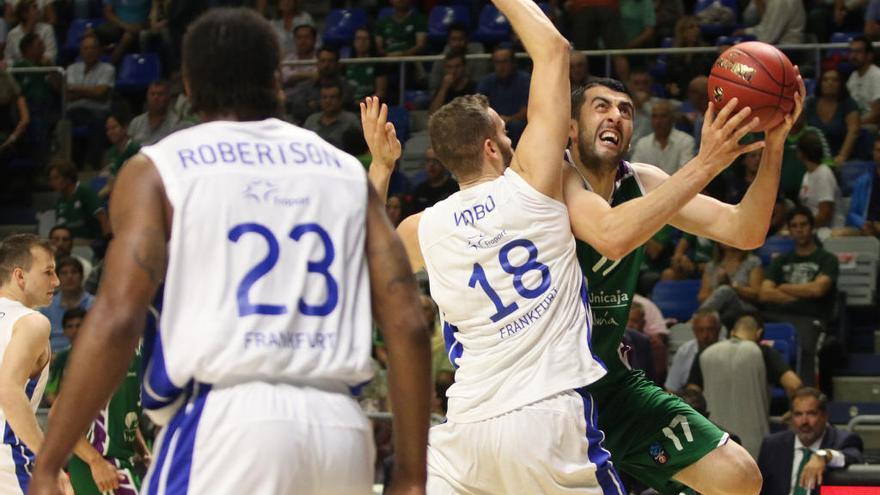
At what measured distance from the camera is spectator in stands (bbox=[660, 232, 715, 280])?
12.3 m

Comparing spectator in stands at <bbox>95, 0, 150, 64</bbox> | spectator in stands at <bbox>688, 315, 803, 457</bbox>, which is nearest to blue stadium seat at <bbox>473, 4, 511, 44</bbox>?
spectator in stands at <bbox>95, 0, 150, 64</bbox>

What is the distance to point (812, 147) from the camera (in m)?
12.4

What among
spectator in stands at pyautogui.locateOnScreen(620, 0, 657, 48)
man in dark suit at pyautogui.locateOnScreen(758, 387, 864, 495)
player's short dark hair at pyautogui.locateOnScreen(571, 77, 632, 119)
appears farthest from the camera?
spectator in stands at pyautogui.locateOnScreen(620, 0, 657, 48)

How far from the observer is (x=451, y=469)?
5.09 meters

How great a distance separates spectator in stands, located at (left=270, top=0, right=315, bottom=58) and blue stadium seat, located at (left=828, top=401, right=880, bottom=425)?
283 inches

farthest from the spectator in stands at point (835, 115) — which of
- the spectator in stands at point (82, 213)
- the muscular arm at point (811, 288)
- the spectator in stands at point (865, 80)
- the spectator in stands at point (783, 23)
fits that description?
the spectator in stands at point (82, 213)

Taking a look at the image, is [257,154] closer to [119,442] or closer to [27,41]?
[119,442]

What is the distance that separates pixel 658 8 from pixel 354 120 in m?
3.47

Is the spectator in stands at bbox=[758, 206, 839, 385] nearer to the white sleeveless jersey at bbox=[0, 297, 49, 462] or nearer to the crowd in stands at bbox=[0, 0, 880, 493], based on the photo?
the crowd in stands at bbox=[0, 0, 880, 493]

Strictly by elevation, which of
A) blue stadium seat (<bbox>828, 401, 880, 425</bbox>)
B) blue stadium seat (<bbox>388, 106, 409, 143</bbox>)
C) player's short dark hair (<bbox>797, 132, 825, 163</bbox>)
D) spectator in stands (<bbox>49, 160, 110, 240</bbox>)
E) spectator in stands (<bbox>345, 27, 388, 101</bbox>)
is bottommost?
blue stadium seat (<bbox>828, 401, 880, 425</bbox>)

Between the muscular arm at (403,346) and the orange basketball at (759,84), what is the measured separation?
222 cm

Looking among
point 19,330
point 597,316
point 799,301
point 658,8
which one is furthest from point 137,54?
point 597,316

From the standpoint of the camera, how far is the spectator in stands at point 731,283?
11.5 m

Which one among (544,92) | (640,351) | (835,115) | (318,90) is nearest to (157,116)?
(318,90)
